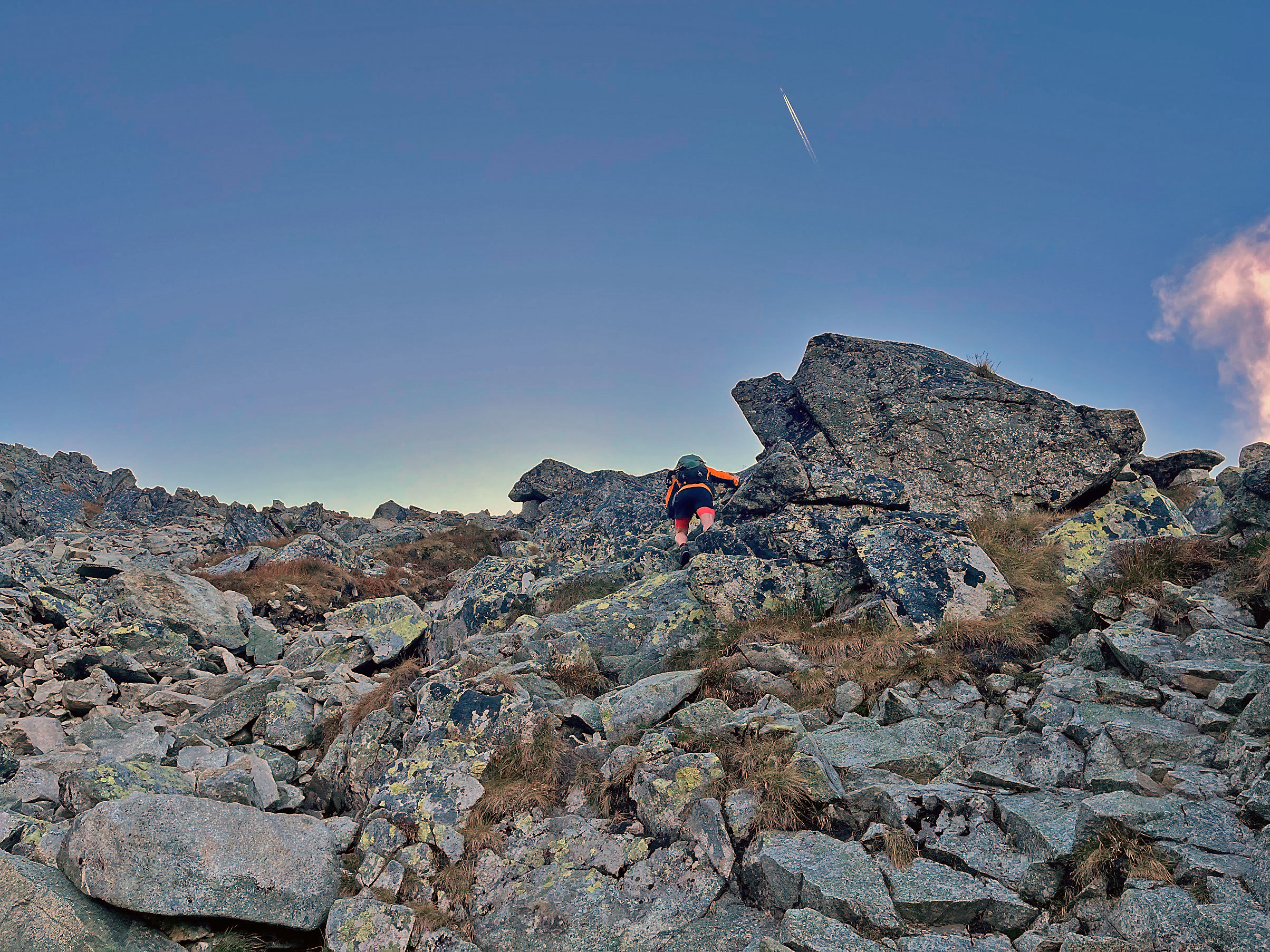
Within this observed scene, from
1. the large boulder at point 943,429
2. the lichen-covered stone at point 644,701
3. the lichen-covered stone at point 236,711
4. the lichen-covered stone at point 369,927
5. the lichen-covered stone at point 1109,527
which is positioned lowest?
the lichen-covered stone at point 369,927

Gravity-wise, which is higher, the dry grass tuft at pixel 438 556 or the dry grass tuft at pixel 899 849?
the dry grass tuft at pixel 438 556

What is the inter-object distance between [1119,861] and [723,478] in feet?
42.8

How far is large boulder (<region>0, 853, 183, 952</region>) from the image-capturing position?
5.91 m

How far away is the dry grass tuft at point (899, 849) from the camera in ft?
19.9

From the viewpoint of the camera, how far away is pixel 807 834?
21.6 feet

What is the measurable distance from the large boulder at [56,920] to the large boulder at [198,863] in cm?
14

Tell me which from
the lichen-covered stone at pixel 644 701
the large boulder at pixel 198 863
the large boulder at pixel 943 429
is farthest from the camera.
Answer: the large boulder at pixel 943 429

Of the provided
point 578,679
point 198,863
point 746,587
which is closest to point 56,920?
point 198,863

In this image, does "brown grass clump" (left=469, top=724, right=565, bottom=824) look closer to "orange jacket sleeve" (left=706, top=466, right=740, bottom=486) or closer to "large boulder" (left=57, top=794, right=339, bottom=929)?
"large boulder" (left=57, top=794, right=339, bottom=929)

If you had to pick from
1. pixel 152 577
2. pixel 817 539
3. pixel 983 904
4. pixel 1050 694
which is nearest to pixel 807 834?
pixel 983 904

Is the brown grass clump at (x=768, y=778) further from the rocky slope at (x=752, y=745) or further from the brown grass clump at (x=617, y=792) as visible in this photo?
the brown grass clump at (x=617, y=792)

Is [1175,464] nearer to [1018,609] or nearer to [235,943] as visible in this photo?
[1018,609]

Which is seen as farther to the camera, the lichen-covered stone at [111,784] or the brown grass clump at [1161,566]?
the brown grass clump at [1161,566]

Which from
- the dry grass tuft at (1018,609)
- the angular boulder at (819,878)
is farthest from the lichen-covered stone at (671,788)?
the dry grass tuft at (1018,609)
